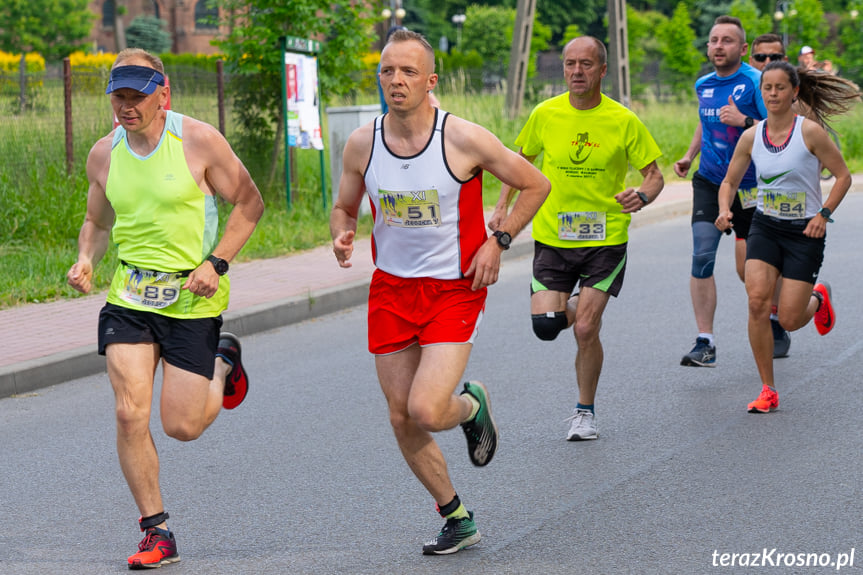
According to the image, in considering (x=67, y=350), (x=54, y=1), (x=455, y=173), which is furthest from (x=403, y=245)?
(x=54, y=1)

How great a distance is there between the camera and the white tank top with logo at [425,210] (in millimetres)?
4711

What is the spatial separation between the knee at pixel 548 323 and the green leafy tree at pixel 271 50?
34.8 feet

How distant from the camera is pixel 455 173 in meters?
4.71

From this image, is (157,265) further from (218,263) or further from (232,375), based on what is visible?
(232,375)

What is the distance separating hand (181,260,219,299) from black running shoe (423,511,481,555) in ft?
4.11

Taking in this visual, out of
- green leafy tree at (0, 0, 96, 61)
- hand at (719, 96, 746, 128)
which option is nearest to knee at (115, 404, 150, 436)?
hand at (719, 96, 746, 128)

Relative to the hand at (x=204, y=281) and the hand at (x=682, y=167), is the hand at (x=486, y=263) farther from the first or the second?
the hand at (x=682, y=167)

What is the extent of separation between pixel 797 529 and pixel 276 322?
6.06 m

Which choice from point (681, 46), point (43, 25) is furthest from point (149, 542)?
point (43, 25)

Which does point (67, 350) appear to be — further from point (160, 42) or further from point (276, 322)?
point (160, 42)

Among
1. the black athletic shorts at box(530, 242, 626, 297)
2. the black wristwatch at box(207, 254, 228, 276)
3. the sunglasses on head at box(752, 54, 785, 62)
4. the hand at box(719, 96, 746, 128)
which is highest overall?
the sunglasses on head at box(752, 54, 785, 62)

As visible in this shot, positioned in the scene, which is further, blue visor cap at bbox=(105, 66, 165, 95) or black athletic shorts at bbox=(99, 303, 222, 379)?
black athletic shorts at bbox=(99, 303, 222, 379)

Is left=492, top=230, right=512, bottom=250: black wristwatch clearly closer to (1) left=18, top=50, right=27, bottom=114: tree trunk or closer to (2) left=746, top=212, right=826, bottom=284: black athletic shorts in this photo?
(2) left=746, top=212, right=826, bottom=284: black athletic shorts

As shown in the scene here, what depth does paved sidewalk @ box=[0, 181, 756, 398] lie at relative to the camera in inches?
329
